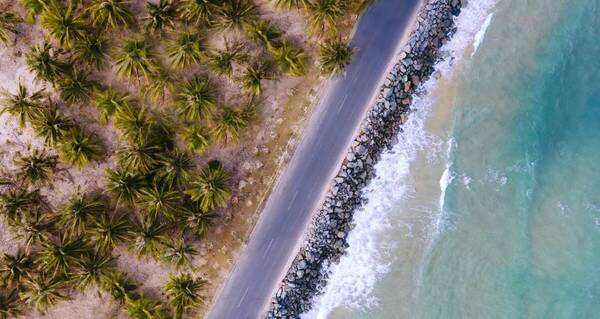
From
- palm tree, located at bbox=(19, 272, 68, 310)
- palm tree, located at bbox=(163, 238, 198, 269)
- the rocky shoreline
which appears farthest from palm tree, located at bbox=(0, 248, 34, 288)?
the rocky shoreline

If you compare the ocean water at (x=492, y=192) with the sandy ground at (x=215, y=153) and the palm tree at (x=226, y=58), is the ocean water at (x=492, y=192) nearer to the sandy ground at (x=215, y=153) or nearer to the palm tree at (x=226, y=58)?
the sandy ground at (x=215, y=153)

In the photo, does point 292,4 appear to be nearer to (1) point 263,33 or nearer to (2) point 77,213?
(1) point 263,33

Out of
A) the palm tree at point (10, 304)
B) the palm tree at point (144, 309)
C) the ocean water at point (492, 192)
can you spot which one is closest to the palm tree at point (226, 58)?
the ocean water at point (492, 192)

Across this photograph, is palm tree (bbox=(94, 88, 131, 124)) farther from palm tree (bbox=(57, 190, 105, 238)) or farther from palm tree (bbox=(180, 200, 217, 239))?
palm tree (bbox=(180, 200, 217, 239))

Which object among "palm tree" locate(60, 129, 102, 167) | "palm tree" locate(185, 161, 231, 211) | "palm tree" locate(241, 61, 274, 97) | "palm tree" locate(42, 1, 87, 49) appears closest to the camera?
"palm tree" locate(42, 1, 87, 49)

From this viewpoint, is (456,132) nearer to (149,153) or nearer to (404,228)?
(404,228)

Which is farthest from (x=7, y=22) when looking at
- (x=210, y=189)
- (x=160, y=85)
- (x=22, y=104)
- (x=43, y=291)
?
(x=43, y=291)

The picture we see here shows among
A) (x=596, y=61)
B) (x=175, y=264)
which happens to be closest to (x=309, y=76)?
(x=175, y=264)
